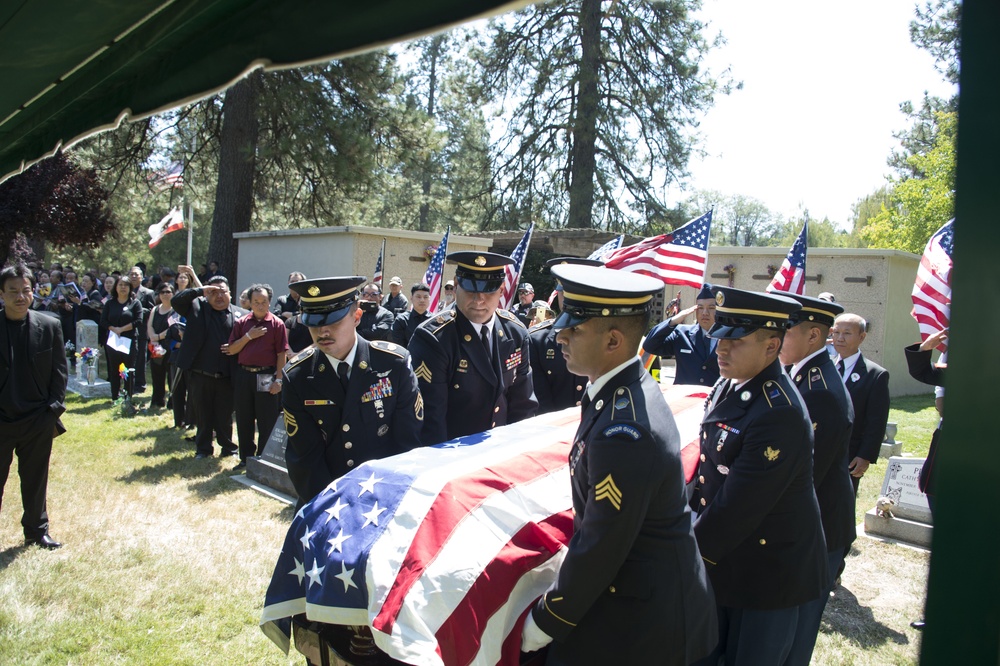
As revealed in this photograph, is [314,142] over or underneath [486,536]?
over

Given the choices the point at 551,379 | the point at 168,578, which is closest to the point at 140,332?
the point at 168,578

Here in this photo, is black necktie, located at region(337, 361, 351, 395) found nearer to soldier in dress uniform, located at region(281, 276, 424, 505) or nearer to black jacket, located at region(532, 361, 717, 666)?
soldier in dress uniform, located at region(281, 276, 424, 505)

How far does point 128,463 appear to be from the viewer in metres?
7.37

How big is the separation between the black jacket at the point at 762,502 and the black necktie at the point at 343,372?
1.67 meters

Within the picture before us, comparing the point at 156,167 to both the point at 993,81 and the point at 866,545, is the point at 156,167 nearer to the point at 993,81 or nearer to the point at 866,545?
the point at 866,545

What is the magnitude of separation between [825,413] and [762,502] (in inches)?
38.5

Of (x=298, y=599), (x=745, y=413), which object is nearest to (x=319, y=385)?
(x=298, y=599)

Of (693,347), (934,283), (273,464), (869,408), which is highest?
(934,283)

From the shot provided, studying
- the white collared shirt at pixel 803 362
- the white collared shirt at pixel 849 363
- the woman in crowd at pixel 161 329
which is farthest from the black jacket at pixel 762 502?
the woman in crowd at pixel 161 329

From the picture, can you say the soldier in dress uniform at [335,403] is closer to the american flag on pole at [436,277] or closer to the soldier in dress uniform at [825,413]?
the soldier in dress uniform at [825,413]

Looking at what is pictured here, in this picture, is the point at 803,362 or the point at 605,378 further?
the point at 803,362

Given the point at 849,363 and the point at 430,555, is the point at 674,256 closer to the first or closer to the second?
the point at 849,363

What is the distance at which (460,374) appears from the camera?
12.6 feet

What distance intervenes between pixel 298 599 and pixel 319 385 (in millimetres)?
1204
